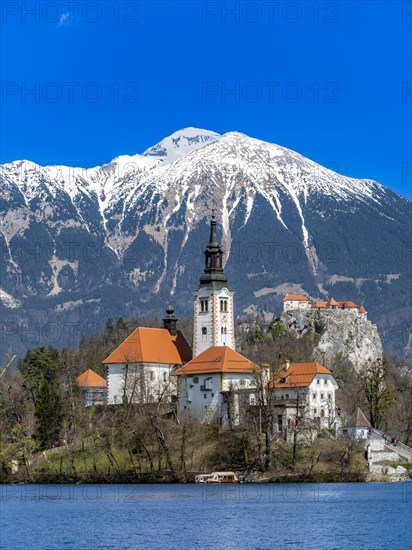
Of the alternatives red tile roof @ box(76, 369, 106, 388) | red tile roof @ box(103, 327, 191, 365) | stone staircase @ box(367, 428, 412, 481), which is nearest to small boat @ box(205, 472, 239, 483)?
stone staircase @ box(367, 428, 412, 481)

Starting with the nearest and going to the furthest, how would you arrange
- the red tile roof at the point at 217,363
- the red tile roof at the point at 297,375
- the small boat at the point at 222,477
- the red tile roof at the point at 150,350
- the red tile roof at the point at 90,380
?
1. the small boat at the point at 222,477
2. the red tile roof at the point at 297,375
3. the red tile roof at the point at 217,363
4. the red tile roof at the point at 150,350
5. the red tile roof at the point at 90,380

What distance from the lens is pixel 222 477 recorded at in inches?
4274

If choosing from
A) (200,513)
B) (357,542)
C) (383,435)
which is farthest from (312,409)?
(357,542)

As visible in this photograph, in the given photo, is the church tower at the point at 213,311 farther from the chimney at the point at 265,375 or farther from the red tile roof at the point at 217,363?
the chimney at the point at 265,375

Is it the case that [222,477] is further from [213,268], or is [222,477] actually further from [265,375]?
[213,268]

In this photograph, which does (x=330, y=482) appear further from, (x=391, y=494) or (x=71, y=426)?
(x=71, y=426)

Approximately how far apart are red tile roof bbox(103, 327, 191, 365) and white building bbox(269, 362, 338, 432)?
14549 millimetres

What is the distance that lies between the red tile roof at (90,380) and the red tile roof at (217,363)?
84.8ft

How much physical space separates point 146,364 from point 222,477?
Result: 30.0 metres

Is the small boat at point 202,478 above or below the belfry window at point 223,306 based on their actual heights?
below

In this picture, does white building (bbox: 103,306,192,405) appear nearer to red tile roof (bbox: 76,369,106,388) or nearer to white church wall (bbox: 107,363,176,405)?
white church wall (bbox: 107,363,176,405)

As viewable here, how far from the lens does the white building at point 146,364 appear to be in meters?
133

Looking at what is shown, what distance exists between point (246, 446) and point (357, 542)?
4835 cm

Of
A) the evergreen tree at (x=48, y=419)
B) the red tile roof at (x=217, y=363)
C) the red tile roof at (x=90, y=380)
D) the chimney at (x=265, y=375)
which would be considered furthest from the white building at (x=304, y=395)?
the red tile roof at (x=90, y=380)
